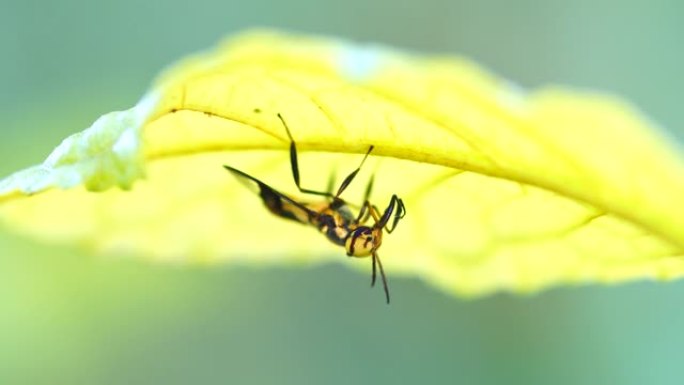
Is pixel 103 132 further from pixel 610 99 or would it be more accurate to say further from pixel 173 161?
pixel 610 99

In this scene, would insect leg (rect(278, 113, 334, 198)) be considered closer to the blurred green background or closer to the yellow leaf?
the yellow leaf

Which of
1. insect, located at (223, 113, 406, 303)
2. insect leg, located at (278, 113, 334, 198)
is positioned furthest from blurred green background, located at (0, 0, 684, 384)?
insect leg, located at (278, 113, 334, 198)

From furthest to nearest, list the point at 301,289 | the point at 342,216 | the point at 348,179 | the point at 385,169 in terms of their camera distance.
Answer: the point at 301,289
the point at 342,216
the point at 348,179
the point at 385,169

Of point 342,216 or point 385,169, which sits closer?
point 385,169

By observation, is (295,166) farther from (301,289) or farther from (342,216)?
(301,289)

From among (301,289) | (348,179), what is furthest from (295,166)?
(301,289)

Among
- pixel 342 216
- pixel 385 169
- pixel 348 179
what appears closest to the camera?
pixel 385 169

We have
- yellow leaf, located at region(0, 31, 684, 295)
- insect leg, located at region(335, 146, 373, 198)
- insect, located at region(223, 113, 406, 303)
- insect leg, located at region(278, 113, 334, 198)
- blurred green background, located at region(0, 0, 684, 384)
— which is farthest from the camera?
blurred green background, located at region(0, 0, 684, 384)
